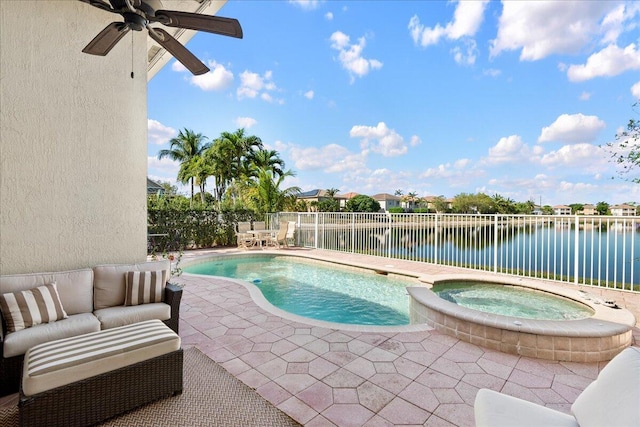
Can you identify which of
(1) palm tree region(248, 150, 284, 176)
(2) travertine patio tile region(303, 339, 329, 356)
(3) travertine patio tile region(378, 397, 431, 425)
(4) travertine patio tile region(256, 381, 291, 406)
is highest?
(1) palm tree region(248, 150, 284, 176)

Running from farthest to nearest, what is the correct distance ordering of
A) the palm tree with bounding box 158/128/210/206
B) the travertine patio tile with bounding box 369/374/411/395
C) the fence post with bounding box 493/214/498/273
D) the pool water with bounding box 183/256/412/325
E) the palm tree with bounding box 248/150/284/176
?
the palm tree with bounding box 158/128/210/206 → the palm tree with bounding box 248/150/284/176 → the fence post with bounding box 493/214/498/273 → the pool water with bounding box 183/256/412/325 → the travertine patio tile with bounding box 369/374/411/395

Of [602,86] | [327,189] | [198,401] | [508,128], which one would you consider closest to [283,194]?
[198,401]

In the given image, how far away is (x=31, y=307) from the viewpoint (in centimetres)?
251

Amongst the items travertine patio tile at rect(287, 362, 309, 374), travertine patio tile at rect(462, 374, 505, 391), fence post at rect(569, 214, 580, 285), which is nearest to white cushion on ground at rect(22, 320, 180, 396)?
travertine patio tile at rect(287, 362, 309, 374)

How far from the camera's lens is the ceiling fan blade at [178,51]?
8.46 ft

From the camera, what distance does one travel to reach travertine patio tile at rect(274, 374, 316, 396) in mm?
2311

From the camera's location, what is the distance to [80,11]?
334 centimetres

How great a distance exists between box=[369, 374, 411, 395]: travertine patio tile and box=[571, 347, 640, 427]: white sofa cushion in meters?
1.15

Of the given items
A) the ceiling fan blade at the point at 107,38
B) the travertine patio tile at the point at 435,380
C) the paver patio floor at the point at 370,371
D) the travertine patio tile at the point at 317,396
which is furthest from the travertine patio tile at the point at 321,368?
the ceiling fan blade at the point at 107,38

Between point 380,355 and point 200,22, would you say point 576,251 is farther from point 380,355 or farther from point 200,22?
point 200,22

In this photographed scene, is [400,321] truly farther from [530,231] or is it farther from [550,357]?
[530,231]

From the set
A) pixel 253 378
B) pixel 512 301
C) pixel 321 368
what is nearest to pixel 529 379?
pixel 321 368

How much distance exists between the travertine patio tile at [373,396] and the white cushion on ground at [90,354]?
1.51 m

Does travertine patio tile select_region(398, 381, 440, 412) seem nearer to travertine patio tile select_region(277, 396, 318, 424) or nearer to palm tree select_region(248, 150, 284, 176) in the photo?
travertine patio tile select_region(277, 396, 318, 424)
